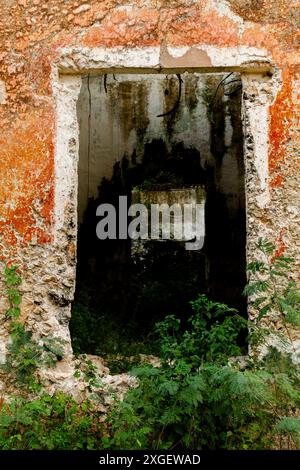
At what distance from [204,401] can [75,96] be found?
7.93 feet

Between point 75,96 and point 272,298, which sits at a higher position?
point 75,96

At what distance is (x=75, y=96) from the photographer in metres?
4.22

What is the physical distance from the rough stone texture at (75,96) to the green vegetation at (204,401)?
0.41 m

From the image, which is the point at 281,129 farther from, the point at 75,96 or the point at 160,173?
the point at 160,173

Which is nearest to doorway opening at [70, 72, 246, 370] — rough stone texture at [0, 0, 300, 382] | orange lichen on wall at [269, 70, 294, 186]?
rough stone texture at [0, 0, 300, 382]

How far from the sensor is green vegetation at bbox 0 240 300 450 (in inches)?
130

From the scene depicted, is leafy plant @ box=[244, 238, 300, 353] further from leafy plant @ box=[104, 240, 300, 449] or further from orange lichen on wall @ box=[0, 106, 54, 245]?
orange lichen on wall @ box=[0, 106, 54, 245]

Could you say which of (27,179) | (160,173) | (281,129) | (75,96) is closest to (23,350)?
(27,179)

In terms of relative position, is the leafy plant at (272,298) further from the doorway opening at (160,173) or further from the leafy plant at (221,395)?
the doorway opening at (160,173)

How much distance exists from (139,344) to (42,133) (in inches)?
118

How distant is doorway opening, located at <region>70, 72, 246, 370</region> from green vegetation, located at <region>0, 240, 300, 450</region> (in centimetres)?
380

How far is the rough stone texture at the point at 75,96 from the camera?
A: 13.3ft

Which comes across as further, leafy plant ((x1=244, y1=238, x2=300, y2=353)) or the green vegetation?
leafy plant ((x1=244, y1=238, x2=300, y2=353))
